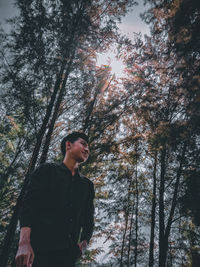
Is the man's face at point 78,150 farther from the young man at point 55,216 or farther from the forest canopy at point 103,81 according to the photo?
the forest canopy at point 103,81

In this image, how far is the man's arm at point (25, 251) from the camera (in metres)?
1.28

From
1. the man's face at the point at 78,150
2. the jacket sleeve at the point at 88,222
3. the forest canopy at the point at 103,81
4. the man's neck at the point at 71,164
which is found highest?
the forest canopy at the point at 103,81

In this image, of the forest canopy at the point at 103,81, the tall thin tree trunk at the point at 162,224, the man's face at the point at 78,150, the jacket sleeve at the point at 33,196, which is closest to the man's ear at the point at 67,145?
the man's face at the point at 78,150

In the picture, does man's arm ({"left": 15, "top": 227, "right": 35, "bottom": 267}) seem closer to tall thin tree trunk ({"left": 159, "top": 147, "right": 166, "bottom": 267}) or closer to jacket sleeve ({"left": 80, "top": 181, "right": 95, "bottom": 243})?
jacket sleeve ({"left": 80, "top": 181, "right": 95, "bottom": 243})

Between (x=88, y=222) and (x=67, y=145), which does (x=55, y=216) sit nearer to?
(x=88, y=222)

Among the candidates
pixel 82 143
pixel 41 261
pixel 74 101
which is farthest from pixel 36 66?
pixel 41 261

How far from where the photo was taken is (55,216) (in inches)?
65.9

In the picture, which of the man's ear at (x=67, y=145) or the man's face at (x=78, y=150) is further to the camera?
the man's ear at (x=67, y=145)

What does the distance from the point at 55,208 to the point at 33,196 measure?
298 millimetres

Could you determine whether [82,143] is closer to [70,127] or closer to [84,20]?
[70,127]

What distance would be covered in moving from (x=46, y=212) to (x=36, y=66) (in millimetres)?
5779

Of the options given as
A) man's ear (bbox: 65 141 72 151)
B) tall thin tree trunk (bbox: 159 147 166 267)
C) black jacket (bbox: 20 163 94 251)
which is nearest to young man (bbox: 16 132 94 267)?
black jacket (bbox: 20 163 94 251)

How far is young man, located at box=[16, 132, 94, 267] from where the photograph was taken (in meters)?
1.46

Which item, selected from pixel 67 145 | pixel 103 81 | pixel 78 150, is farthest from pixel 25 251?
pixel 103 81
